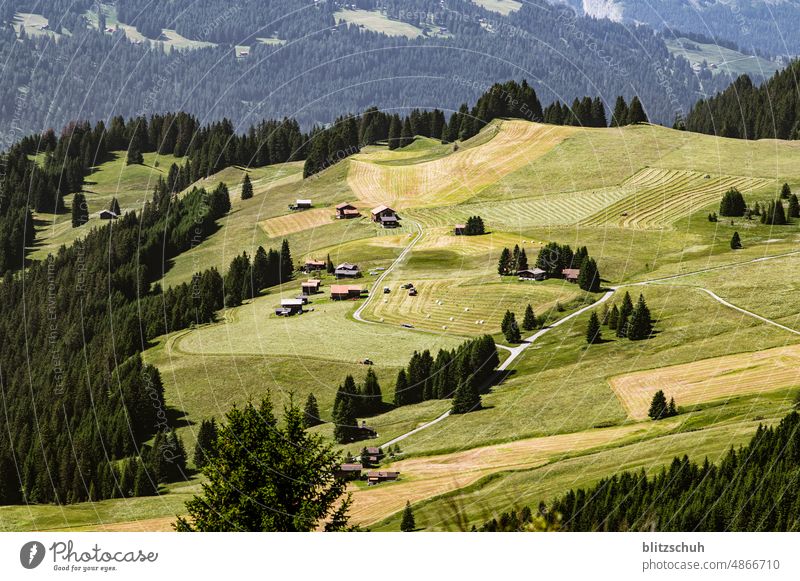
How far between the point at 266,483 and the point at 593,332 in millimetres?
67963

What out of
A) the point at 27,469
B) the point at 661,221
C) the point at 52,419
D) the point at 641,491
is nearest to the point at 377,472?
the point at 641,491

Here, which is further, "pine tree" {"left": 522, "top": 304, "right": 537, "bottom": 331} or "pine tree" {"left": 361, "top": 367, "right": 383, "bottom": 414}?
"pine tree" {"left": 522, "top": 304, "right": 537, "bottom": 331}

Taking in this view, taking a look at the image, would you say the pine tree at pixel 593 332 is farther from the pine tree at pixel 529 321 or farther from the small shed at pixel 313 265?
the small shed at pixel 313 265

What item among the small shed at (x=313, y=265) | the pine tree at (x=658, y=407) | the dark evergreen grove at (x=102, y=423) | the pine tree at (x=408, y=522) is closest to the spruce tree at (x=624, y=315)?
the pine tree at (x=658, y=407)

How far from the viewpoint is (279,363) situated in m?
148

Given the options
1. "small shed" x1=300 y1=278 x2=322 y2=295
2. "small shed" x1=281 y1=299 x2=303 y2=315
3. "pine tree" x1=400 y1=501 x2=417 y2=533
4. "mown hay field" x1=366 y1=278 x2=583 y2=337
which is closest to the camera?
"pine tree" x1=400 y1=501 x2=417 y2=533

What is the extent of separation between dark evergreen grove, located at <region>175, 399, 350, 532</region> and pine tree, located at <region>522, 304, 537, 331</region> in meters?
67.7

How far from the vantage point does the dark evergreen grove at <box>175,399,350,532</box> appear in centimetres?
8050

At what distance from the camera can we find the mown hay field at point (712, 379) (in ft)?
375

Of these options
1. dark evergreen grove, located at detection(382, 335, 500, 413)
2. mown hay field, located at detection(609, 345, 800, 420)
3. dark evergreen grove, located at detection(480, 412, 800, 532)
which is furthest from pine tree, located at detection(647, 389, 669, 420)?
dark evergreen grove, located at detection(480, 412, 800, 532)

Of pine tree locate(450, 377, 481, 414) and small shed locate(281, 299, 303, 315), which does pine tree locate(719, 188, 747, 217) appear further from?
pine tree locate(450, 377, 481, 414)

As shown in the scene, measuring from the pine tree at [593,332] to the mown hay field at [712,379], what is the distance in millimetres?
13609

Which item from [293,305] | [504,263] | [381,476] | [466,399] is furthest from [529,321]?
[381,476]
